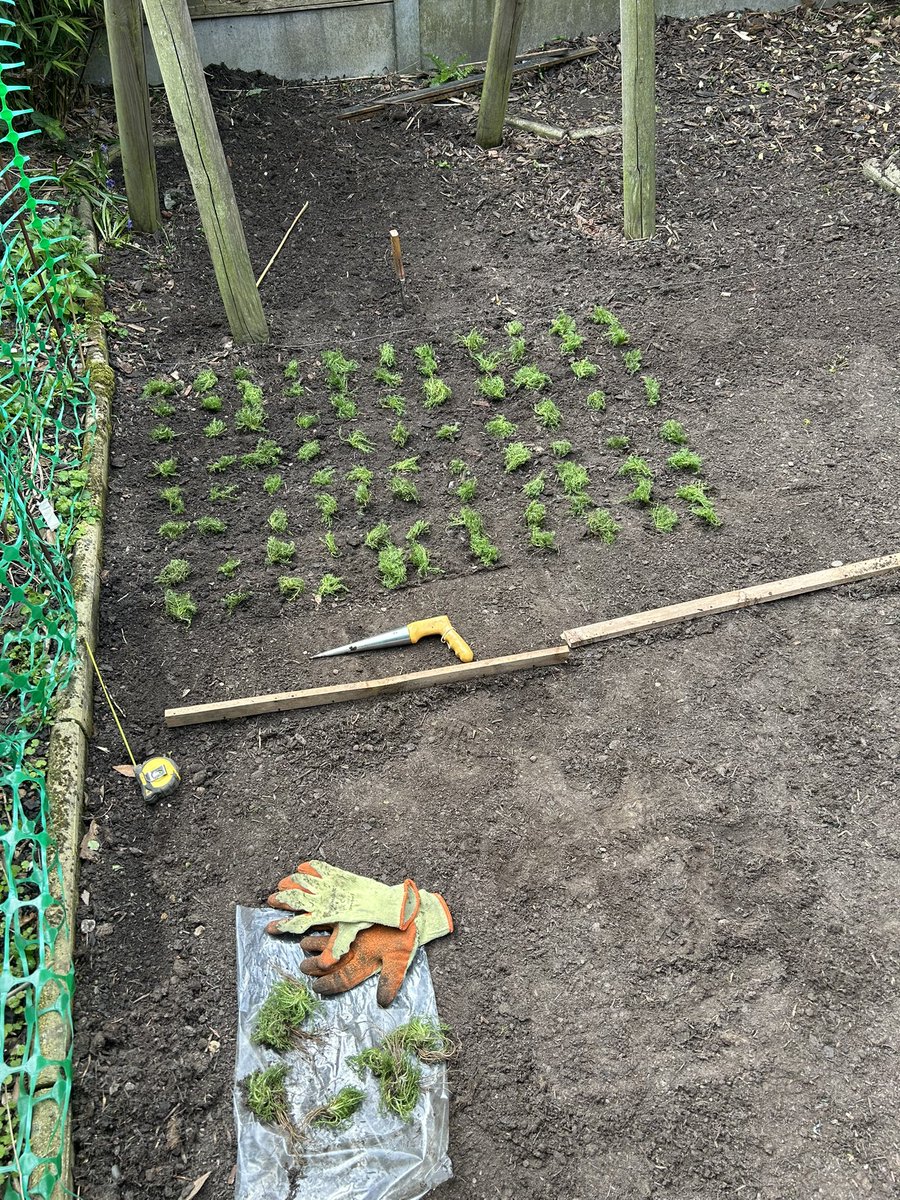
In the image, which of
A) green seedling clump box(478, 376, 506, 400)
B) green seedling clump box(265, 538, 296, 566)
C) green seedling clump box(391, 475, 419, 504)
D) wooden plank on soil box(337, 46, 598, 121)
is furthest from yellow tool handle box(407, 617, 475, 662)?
wooden plank on soil box(337, 46, 598, 121)

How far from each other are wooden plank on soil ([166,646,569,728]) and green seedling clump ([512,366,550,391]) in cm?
190

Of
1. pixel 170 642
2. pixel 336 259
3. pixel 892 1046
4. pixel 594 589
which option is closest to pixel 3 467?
pixel 170 642

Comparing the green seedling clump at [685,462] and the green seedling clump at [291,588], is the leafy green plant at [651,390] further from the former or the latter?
the green seedling clump at [291,588]

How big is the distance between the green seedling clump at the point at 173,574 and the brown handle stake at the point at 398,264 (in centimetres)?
241

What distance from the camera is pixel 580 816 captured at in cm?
337

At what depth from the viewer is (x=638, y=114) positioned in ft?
18.3

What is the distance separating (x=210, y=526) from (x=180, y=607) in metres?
0.53

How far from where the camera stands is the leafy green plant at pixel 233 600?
411 cm

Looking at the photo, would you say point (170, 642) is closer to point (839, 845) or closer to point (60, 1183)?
point (60, 1183)

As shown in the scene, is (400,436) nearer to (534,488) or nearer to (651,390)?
(534,488)

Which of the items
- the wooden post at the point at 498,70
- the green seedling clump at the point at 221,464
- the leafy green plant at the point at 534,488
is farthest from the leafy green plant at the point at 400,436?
the wooden post at the point at 498,70

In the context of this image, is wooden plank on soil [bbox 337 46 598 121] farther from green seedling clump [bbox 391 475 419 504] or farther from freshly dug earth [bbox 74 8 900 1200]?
green seedling clump [bbox 391 475 419 504]

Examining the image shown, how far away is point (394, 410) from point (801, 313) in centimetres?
249

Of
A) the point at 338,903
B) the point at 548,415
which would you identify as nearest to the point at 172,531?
the point at 548,415
